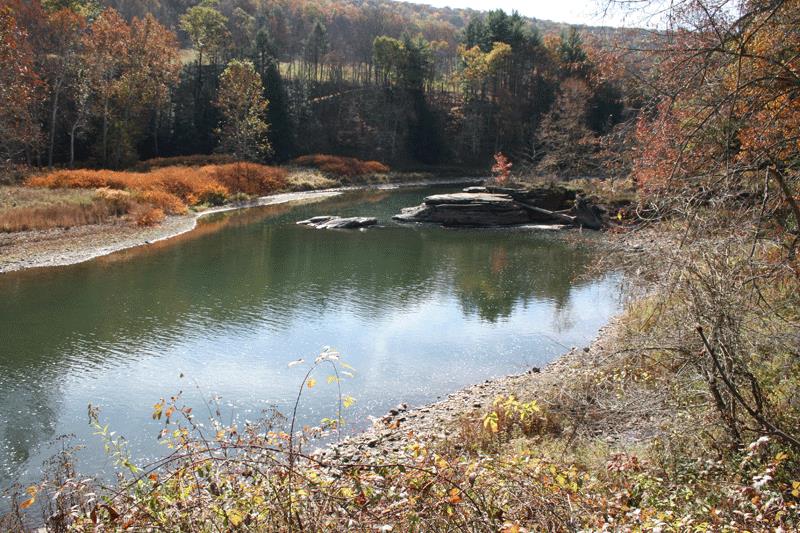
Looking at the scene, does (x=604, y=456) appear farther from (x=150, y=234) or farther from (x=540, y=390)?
(x=150, y=234)

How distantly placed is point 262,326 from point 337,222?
1593cm

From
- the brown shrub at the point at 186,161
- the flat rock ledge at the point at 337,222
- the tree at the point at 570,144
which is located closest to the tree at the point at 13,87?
the brown shrub at the point at 186,161

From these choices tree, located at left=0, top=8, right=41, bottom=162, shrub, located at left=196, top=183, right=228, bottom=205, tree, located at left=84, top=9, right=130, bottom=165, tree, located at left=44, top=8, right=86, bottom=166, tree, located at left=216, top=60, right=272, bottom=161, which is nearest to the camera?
tree, located at left=0, top=8, right=41, bottom=162

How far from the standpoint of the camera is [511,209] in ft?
107

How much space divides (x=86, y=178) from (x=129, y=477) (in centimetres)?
2950

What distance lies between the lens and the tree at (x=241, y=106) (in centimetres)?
4541

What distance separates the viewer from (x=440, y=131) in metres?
66.1

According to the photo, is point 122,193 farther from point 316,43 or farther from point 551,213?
point 316,43

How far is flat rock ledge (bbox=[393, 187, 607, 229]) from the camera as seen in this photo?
105 feet

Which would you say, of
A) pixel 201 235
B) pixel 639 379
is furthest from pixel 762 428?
pixel 201 235

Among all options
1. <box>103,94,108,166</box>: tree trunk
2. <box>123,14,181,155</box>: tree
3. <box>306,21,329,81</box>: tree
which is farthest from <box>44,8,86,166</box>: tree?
<box>306,21,329,81</box>: tree

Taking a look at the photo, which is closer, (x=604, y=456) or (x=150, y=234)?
(x=604, y=456)

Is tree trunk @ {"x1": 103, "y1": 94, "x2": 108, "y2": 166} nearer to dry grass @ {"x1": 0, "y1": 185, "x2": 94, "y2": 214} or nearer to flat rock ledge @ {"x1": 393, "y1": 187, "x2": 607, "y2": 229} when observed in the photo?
dry grass @ {"x1": 0, "y1": 185, "x2": 94, "y2": 214}

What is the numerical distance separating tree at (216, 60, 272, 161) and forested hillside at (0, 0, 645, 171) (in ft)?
1.39
